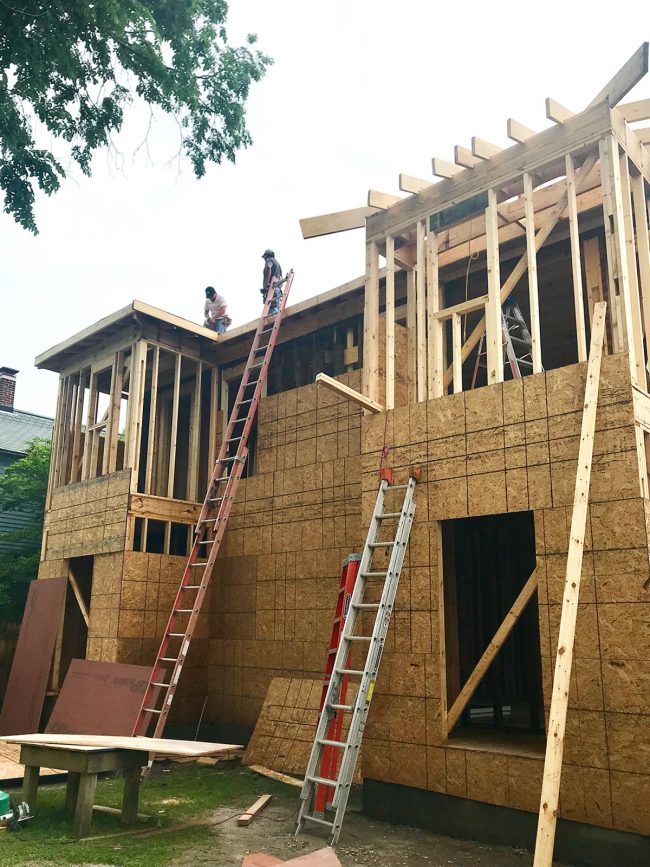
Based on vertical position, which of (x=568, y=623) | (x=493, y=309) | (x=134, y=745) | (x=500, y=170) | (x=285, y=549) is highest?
(x=500, y=170)

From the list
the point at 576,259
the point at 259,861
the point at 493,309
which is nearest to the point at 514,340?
the point at 493,309

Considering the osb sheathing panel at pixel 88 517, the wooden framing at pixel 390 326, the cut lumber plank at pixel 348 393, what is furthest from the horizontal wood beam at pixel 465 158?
the osb sheathing panel at pixel 88 517

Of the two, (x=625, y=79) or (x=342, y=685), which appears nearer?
(x=625, y=79)

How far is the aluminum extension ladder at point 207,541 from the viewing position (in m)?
8.91

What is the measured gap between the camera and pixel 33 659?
434 inches

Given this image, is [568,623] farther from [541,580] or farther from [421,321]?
[421,321]

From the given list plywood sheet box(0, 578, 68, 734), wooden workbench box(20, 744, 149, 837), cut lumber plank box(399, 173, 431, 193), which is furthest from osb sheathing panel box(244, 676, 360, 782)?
cut lumber plank box(399, 173, 431, 193)

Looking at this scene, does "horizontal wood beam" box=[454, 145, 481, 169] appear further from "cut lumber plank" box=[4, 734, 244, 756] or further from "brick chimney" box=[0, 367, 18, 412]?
"brick chimney" box=[0, 367, 18, 412]

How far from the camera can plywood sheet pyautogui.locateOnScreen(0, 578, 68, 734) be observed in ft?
34.8

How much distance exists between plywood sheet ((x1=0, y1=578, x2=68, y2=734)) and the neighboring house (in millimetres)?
8917

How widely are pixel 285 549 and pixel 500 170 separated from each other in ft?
19.5

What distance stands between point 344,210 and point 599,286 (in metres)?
3.11

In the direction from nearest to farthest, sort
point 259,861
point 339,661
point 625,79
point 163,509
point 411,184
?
point 259,861
point 625,79
point 339,661
point 411,184
point 163,509

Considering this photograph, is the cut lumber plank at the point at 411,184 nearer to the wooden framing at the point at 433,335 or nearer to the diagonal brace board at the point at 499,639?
the wooden framing at the point at 433,335
